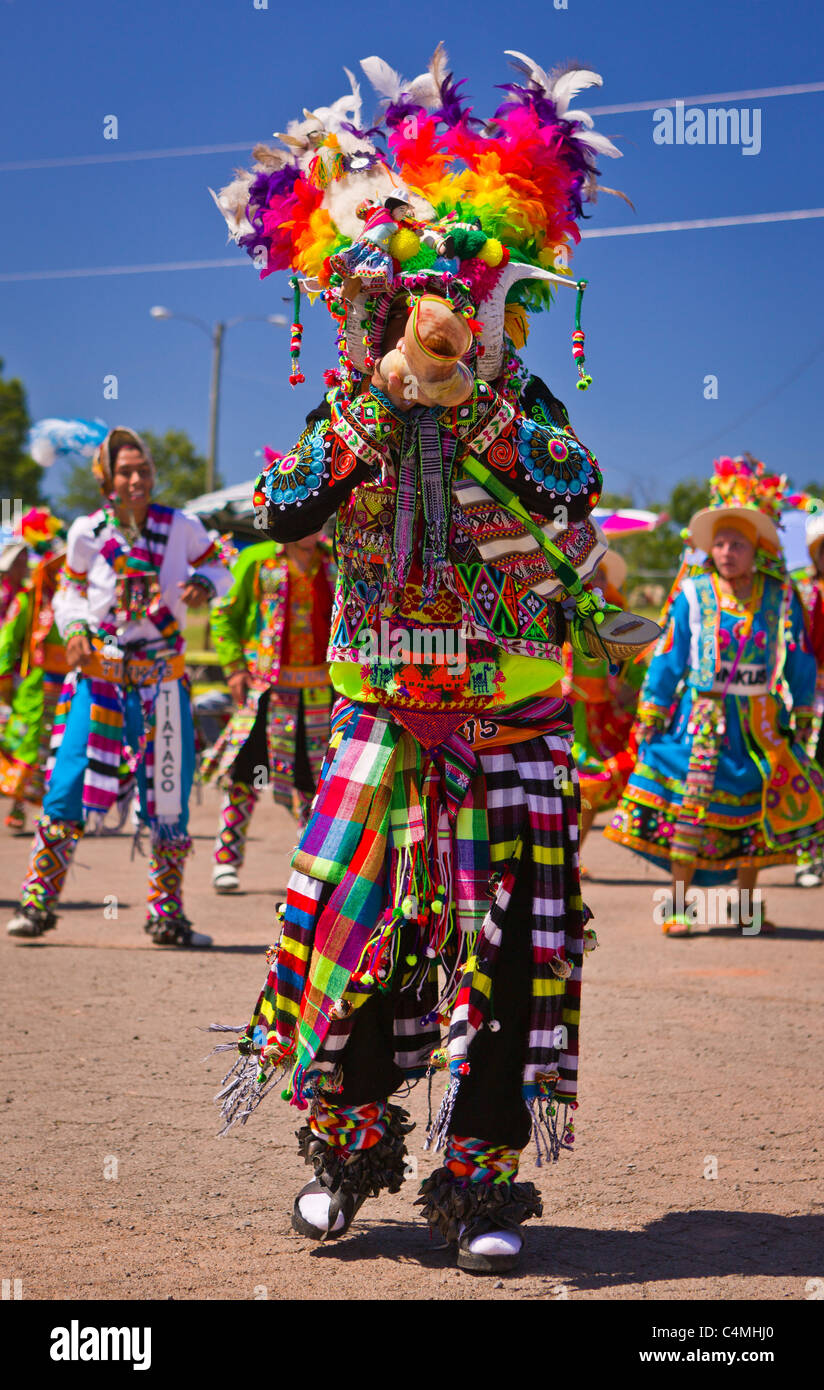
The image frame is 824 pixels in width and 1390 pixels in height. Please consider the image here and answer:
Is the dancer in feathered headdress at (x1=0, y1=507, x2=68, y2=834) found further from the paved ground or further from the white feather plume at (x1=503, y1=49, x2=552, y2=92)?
the white feather plume at (x1=503, y1=49, x2=552, y2=92)

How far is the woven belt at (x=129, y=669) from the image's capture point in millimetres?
6766

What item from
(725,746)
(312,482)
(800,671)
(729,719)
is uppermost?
(312,482)

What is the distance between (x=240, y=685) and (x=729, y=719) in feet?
9.14

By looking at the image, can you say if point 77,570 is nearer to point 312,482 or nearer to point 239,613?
point 239,613

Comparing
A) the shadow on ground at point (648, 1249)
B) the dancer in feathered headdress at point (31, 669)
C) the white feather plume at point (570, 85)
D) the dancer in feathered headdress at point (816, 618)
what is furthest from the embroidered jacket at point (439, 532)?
the dancer in feathered headdress at point (31, 669)

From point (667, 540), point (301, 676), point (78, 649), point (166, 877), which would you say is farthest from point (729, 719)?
point (667, 540)

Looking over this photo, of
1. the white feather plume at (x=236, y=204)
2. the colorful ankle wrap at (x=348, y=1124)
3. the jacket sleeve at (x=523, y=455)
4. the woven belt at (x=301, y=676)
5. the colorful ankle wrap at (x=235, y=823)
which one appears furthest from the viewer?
the colorful ankle wrap at (x=235, y=823)

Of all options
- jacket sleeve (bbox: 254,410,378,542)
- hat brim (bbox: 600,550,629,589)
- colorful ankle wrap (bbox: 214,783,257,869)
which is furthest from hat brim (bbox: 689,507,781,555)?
jacket sleeve (bbox: 254,410,378,542)

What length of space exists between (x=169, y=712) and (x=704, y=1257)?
408 cm

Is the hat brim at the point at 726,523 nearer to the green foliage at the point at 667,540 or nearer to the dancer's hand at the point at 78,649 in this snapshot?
the dancer's hand at the point at 78,649

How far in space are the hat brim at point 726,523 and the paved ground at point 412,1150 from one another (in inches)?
89.9

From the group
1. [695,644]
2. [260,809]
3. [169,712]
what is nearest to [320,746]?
[169,712]

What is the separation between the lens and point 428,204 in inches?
132

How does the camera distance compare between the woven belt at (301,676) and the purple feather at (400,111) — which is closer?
the purple feather at (400,111)
